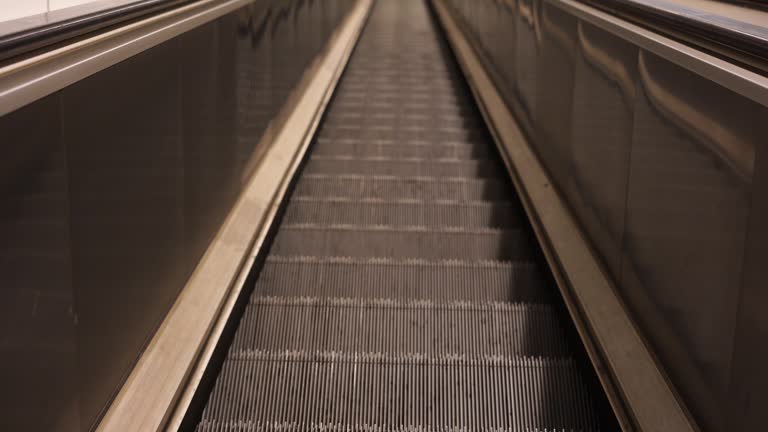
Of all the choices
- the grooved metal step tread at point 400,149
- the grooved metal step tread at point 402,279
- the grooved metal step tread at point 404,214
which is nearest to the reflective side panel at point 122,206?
the grooved metal step tread at point 402,279

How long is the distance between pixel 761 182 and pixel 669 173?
0.67 metres

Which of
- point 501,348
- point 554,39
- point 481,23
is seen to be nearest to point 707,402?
point 501,348

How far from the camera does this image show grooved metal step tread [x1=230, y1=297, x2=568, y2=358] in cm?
346

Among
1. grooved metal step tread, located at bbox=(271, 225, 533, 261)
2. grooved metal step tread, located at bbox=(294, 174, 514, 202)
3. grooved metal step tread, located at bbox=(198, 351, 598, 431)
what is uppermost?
grooved metal step tread, located at bbox=(294, 174, 514, 202)

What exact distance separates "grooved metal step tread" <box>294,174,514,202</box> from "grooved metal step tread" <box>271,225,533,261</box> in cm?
64

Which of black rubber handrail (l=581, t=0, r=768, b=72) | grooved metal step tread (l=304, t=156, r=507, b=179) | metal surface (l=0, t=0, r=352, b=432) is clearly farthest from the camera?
grooved metal step tread (l=304, t=156, r=507, b=179)

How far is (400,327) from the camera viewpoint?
3594 mm

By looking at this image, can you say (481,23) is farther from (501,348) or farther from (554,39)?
(501,348)

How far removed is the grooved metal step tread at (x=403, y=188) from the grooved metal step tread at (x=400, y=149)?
645 mm

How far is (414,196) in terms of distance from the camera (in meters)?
5.20

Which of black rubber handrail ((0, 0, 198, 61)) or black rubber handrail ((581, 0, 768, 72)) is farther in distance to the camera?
black rubber handrail ((581, 0, 768, 72))

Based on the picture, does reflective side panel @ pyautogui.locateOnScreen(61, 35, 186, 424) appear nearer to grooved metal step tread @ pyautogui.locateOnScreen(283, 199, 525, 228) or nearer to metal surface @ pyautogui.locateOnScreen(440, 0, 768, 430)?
metal surface @ pyautogui.locateOnScreen(440, 0, 768, 430)

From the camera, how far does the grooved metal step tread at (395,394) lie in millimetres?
2988

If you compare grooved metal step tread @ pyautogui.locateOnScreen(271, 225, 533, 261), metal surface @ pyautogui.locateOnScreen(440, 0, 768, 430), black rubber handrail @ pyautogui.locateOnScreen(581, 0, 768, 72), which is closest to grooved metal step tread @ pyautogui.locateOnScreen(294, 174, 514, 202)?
grooved metal step tread @ pyautogui.locateOnScreen(271, 225, 533, 261)
